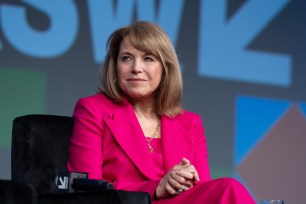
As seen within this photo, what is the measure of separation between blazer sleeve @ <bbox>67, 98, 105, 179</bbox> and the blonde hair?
5.5 inches

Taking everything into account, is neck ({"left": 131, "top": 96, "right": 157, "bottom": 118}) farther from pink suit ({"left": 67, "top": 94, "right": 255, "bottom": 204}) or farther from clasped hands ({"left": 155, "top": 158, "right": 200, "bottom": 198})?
clasped hands ({"left": 155, "top": 158, "right": 200, "bottom": 198})

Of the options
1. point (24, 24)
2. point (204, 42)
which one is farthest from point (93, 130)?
point (204, 42)

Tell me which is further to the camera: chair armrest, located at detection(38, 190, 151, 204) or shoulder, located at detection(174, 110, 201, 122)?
shoulder, located at detection(174, 110, 201, 122)

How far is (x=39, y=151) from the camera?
2779 millimetres

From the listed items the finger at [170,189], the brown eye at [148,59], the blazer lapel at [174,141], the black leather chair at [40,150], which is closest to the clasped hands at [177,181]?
the finger at [170,189]

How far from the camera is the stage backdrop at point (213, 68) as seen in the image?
3846 millimetres

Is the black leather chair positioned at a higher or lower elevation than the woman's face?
lower

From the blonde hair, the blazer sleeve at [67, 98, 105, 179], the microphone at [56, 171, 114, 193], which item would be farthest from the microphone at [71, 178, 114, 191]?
the blonde hair

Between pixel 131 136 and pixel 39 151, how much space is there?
37 centimetres

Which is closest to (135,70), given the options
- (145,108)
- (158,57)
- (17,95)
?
(158,57)

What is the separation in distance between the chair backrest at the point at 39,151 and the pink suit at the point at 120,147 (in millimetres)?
57

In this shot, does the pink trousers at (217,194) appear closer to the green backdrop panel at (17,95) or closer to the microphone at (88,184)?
the microphone at (88,184)

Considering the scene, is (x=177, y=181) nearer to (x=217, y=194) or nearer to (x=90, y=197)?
(x=217, y=194)

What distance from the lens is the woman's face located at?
9.45 feet
